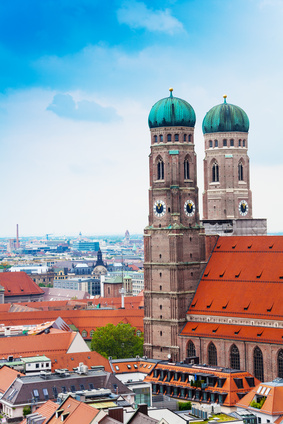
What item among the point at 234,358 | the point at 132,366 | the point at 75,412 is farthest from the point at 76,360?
the point at 75,412

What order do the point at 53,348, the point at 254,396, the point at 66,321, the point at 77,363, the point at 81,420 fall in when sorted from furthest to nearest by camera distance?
1. the point at 66,321
2. the point at 53,348
3. the point at 77,363
4. the point at 254,396
5. the point at 81,420

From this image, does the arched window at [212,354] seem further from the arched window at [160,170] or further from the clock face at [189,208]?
the arched window at [160,170]

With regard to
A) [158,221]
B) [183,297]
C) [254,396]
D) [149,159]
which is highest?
[149,159]

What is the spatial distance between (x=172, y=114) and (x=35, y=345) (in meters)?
34.8

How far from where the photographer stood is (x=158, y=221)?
13462 cm

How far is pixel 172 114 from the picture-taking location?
5305 inches

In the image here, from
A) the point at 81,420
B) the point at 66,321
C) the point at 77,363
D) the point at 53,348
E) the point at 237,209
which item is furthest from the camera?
the point at 66,321

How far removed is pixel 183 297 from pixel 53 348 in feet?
58.1

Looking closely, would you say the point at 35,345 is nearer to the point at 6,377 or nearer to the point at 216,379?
the point at 6,377

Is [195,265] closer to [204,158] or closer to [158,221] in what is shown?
[158,221]

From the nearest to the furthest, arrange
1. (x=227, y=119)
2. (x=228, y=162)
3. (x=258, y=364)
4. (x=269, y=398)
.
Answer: (x=269, y=398)
(x=258, y=364)
(x=227, y=119)
(x=228, y=162)

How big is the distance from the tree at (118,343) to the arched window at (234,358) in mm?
23262

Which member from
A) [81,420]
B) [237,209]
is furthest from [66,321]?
[81,420]

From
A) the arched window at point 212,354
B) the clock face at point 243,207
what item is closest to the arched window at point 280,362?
the arched window at point 212,354
